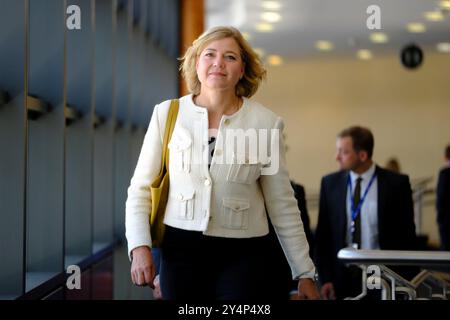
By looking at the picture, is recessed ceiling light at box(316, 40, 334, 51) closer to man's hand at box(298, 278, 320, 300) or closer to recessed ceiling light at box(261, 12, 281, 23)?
recessed ceiling light at box(261, 12, 281, 23)

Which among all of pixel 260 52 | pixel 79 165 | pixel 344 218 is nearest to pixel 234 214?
pixel 260 52

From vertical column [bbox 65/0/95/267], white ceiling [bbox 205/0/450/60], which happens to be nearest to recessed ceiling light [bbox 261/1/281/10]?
white ceiling [bbox 205/0/450/60]

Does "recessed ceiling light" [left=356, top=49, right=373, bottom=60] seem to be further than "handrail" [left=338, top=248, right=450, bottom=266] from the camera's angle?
Yes

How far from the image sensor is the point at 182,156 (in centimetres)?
275

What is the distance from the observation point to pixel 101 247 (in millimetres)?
5055

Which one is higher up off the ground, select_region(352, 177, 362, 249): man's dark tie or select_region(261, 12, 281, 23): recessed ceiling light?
select_region(261, 12, 281, 23): recessed ceiling light

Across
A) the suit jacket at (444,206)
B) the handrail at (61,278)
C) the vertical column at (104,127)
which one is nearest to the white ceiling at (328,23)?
the vertical column at (104,127)

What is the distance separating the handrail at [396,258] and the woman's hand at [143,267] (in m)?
0.60

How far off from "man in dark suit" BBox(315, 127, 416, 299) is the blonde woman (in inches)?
38.5

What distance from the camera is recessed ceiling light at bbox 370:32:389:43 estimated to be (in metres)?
3.96

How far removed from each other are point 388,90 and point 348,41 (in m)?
1.00

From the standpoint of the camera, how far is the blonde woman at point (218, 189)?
269cm

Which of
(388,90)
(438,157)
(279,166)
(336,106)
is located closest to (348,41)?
Result: (336,106)
